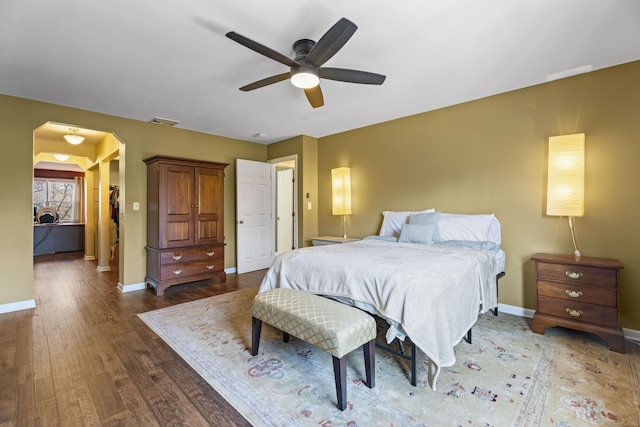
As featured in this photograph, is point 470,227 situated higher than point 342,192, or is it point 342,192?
point 342,192

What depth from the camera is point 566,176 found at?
2693 mm

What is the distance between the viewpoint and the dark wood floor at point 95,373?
162 cm

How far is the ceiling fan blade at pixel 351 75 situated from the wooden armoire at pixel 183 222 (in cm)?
279

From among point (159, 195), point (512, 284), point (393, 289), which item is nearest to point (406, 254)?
point (393, 289)

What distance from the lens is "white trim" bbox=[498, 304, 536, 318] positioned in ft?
10.2

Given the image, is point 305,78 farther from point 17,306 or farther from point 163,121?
point 17,306

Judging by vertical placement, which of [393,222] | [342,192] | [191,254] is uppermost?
[342,192]

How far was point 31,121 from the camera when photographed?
342 centimetres

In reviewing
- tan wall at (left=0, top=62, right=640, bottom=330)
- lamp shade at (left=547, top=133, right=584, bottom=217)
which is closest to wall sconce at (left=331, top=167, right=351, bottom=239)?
tan wall at (left=0, top=62, right=640, bottom=330)

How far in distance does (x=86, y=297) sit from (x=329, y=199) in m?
3.83

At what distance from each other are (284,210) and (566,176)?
17.4 feet

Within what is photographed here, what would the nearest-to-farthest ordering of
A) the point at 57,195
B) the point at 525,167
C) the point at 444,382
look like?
the point at 444,382 → the point at 525,167 → the point at 57,195

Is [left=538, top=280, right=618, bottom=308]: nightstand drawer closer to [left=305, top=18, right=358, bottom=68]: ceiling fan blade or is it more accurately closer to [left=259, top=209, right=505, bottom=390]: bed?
[left=259, top=209, right=505, bottom=390]: bed

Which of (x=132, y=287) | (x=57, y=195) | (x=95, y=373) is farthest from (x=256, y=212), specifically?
(x=57, y=195)
